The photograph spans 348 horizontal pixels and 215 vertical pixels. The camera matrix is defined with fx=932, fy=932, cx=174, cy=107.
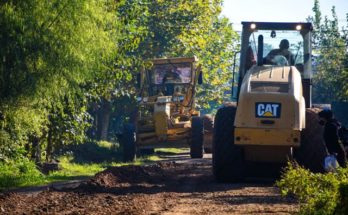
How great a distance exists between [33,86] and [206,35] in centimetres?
2901

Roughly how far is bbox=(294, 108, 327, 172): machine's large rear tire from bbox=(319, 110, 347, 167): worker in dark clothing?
1.26 meters

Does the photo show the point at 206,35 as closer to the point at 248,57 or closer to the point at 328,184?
the point at 248,57

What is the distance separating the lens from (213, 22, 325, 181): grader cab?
17344mm

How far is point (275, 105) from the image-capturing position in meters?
17.4

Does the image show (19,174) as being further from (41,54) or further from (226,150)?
(226,150)

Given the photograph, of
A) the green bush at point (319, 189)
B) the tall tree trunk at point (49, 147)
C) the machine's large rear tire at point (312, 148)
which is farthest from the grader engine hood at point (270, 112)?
the tall tree trunk at point (49, 147)

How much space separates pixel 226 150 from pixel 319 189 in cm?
539

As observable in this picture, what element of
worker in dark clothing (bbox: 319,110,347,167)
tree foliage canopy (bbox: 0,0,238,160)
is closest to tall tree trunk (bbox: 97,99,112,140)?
tree foliage canopy (bbox: 0,0,238,160)

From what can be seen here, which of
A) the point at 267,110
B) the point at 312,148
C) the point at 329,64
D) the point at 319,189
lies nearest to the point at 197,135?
the point at 312,148

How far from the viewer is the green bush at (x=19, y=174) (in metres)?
19.9

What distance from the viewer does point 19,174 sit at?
21547 millimetres

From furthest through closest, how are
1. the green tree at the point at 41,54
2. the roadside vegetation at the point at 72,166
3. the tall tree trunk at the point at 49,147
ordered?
the tall tree trunk at the point at 49,147
the roadside vegetation at the point at 72,166
the green tree at the point at 41,54

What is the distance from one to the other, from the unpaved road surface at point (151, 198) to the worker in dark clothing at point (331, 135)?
1.28m

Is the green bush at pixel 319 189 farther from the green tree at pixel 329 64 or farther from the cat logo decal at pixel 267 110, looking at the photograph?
the green tree at pixel 329 64
